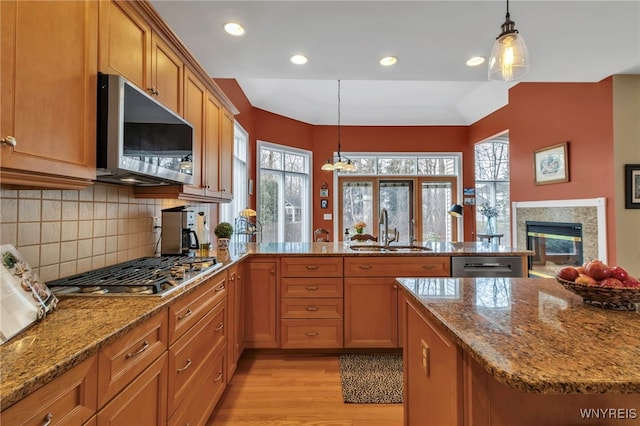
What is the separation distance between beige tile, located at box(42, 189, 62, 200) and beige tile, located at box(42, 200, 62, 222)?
15 millimetres

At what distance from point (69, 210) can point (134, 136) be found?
521 mm

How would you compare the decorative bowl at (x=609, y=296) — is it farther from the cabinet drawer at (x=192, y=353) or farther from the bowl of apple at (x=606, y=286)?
the cabinet drawer at (x=192, y=353)

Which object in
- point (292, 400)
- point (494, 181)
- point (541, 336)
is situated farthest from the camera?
point (494, 181)

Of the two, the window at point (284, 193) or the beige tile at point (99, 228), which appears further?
the window at point (284, 193)

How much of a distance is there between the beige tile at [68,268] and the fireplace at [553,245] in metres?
4.78

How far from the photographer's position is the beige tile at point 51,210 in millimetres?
1307

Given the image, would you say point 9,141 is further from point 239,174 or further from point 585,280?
point 239,174

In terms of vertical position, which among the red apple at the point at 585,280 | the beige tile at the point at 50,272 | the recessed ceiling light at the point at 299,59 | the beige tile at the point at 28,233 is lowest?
the beige tile at the point at 50,272

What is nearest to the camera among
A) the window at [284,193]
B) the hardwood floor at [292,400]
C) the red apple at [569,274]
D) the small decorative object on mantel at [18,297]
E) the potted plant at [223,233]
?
the small decorative object on mantel at [18,297]

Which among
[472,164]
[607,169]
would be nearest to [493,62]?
[607,169]

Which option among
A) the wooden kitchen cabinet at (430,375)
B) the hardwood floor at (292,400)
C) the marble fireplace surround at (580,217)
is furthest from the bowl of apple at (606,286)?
the marble fireplace surround at (580,217)

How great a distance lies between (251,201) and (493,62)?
4028 mm

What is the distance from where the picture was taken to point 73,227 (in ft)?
4.82

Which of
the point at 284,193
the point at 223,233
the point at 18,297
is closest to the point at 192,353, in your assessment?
the point at 18,297
